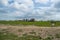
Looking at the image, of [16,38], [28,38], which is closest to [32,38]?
[28,38]

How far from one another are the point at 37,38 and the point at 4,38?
18.3ft

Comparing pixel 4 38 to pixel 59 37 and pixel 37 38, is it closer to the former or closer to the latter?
pixel 37 38

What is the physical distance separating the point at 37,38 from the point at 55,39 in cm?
324

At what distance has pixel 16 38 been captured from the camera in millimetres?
29797

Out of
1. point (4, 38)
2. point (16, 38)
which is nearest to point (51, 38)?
point (16, 38)

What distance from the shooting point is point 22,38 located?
1171 inches

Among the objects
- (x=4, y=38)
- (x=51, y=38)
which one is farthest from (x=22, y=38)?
(x=51, y=38)

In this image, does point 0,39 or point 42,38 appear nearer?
point 0,39

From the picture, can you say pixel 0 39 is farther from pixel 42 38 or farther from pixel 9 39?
pixel 42 38

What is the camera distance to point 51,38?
2925 cm

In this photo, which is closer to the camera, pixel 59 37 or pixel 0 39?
pixel 0 39

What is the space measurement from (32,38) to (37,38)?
88cm

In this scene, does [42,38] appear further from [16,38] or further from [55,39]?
[16,38]

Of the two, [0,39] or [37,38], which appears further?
[37,38]
